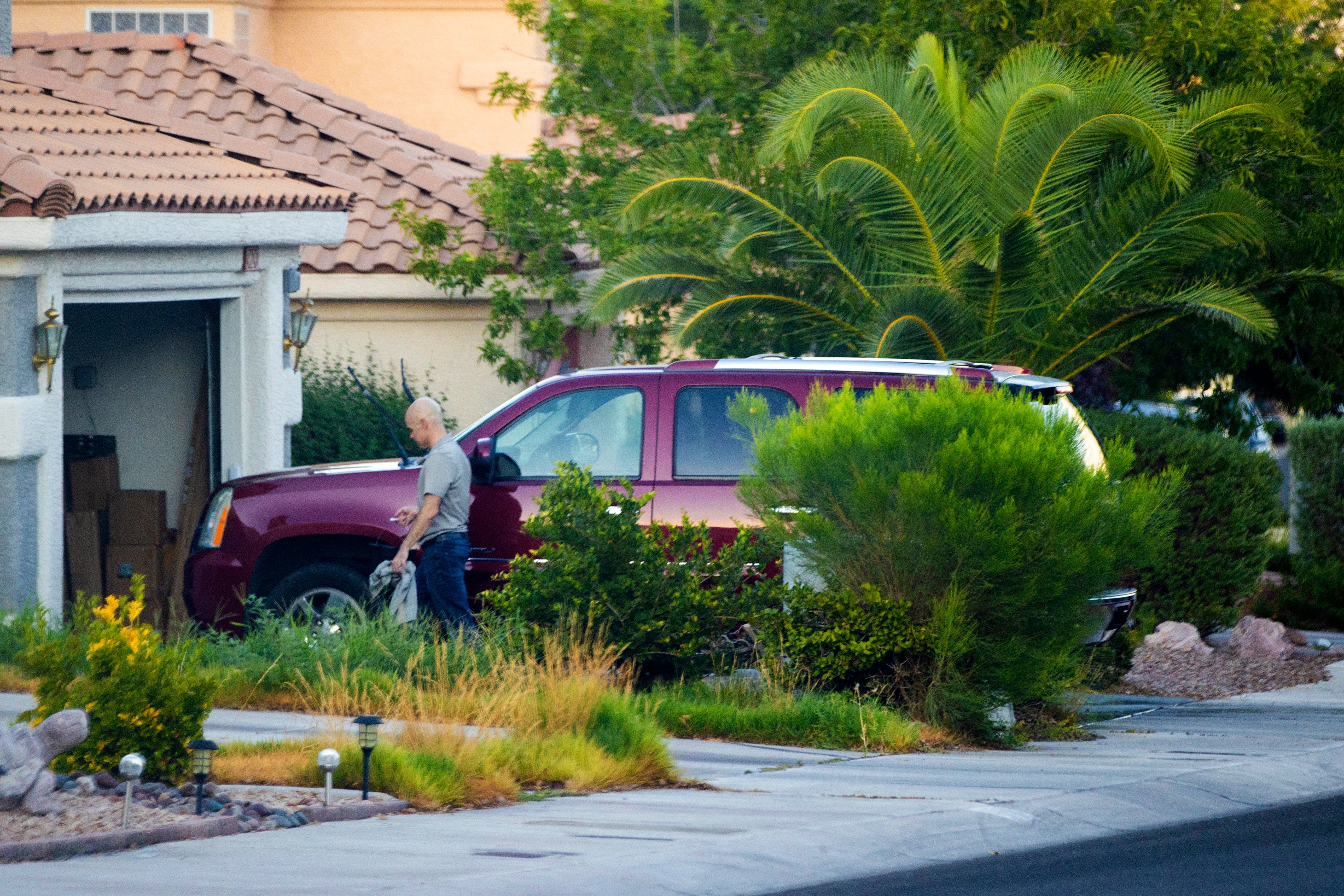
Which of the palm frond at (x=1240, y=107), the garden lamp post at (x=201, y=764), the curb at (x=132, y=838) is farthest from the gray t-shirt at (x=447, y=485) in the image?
the palm frond at (x=1240, y=107)

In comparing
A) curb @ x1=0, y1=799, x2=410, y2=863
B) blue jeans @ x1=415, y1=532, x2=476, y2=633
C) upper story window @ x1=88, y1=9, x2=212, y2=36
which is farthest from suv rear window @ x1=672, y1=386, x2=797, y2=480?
upper story window @ x1=88, y1=9, x2=212, y2=36

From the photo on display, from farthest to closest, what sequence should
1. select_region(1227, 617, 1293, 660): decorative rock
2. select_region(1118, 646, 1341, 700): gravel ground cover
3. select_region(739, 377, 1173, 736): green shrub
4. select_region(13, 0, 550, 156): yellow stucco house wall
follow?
select_region(13, 0, 550, 156): yellow stucco house wall, select_region(1227, 617, 1293, 660): decorative rock, select_region(1118, 646, 1341, 700): gravel ground cover, select_region(739, 377, 1173, 736): green shrub

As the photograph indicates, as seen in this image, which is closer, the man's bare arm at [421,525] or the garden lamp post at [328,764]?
the garden lamp post at [328,764]

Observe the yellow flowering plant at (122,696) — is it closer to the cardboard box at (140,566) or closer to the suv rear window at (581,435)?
the suv rear window at (581,435)

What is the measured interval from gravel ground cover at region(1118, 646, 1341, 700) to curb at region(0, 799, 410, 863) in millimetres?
6949

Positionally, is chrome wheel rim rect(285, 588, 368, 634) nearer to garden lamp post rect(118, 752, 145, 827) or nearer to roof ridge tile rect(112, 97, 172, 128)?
garden lamp post rect(118, 752, 145, 827)

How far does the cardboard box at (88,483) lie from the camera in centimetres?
1401

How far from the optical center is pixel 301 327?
13805 mm

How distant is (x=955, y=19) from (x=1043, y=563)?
8582 millimetres

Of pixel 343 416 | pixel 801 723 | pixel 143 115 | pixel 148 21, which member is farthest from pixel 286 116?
pixel 801 723

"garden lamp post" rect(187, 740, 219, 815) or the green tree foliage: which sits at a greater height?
the green tree foliage

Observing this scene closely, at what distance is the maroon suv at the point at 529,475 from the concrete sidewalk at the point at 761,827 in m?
1.75

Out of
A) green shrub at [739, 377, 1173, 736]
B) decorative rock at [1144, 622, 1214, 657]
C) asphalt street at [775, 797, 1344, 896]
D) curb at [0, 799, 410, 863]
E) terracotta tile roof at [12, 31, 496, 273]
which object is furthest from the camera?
terracotta tile roof at [12, 31, 496, 273]

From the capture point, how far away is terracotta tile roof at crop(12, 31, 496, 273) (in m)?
17.1
